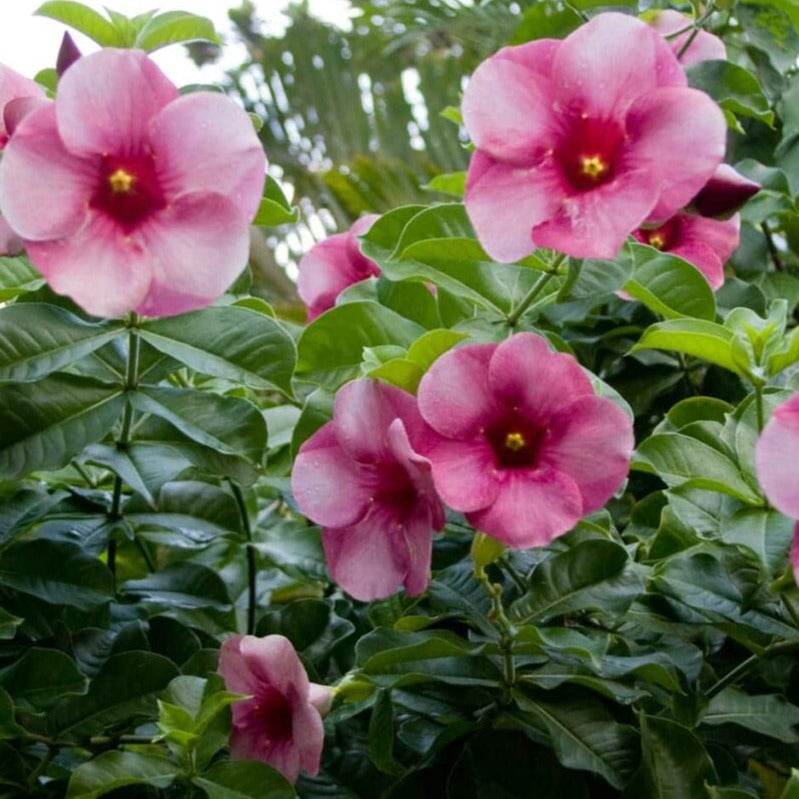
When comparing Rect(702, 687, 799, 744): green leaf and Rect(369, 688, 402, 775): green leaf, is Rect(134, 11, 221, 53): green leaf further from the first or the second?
Rect(702, 687, 799, 744): green leaf

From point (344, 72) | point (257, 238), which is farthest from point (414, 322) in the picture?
point (344, 72)

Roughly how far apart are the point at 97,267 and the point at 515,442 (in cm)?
27

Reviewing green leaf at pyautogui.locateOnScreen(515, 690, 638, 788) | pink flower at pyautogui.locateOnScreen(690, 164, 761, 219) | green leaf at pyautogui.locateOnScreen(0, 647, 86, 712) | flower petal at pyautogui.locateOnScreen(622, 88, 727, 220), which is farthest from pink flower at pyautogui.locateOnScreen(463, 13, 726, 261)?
green leaf at pyautogui.locateOnScreen(0, 647, 86, 712)

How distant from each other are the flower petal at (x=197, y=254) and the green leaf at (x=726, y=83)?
602mm

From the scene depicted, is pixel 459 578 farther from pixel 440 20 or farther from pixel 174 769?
pixel 440 20

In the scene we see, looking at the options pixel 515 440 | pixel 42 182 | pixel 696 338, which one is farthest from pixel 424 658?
pixel 42 182

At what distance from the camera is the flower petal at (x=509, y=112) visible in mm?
697

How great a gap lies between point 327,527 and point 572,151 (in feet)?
0.91

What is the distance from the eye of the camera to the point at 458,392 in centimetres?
70

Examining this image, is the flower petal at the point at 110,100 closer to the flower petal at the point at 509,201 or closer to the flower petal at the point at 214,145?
the flower petal at the point at 214,145

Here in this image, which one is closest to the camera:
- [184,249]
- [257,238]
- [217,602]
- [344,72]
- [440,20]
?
[184,249]

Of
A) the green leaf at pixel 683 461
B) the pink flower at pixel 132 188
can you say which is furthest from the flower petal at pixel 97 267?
the green leaf at pixel 683 461

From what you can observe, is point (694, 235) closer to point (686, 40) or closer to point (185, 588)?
point (686, 40)

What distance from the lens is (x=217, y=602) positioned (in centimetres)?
99
